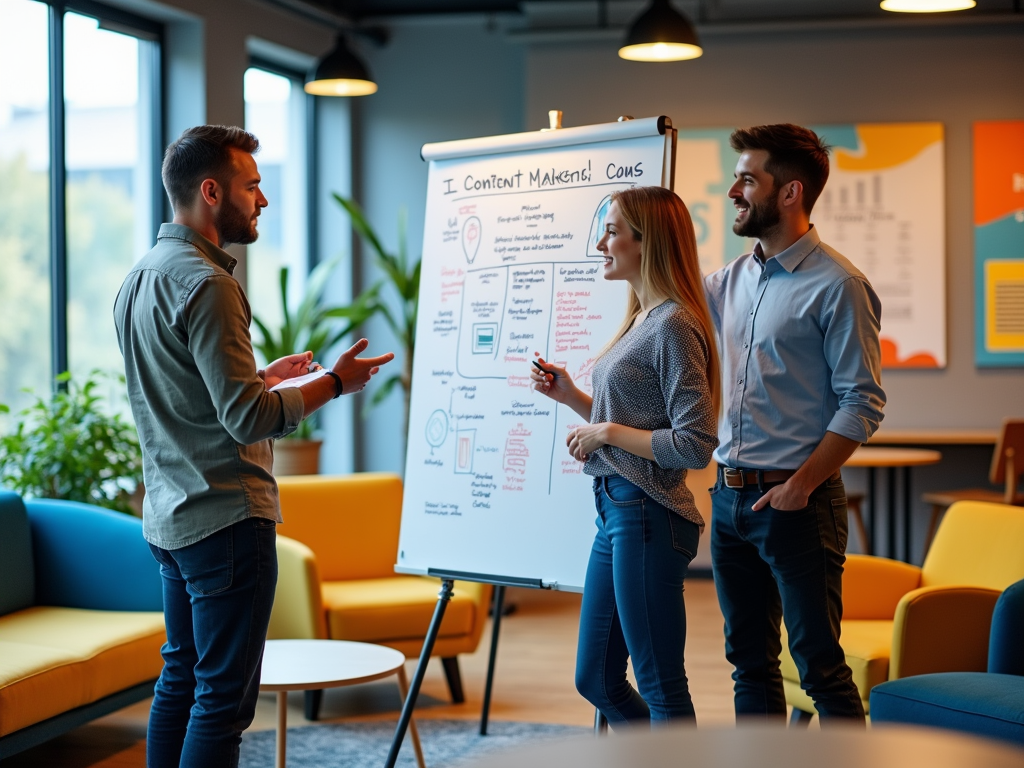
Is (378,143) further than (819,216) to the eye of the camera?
Yes

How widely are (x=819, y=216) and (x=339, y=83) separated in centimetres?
282

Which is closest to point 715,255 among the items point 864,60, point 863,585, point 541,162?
point 864,60

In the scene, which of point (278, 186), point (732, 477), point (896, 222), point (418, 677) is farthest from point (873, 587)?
point (278, 186)

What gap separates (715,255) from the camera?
6.25 meters

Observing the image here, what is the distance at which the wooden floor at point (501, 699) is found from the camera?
3.53 m

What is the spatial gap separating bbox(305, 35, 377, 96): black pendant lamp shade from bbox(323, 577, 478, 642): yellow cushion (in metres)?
2.48

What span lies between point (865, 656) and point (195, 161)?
2253 millimetres

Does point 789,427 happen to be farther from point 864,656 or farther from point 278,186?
point 278,186

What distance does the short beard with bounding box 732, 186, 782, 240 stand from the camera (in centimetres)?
249

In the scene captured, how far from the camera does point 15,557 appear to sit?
143 inches

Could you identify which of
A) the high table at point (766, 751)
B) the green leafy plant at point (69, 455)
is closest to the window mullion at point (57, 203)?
the green leafy plant at point (69, 455)

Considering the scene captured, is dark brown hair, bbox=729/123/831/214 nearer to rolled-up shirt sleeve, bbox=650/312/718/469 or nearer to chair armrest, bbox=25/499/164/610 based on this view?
rolled-up shirt sleeve, bbox=650/312/718/469

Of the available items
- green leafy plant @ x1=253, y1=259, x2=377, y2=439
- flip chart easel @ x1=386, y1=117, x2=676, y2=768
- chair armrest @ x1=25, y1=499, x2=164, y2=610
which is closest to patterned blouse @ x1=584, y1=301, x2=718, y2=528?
flip chart easel @ x1=386, y1=117, x2=676, y2=768

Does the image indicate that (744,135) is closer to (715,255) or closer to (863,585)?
(863,585)
